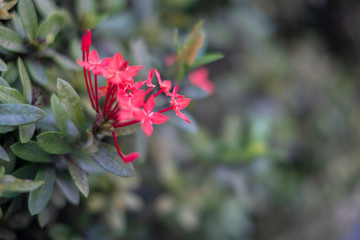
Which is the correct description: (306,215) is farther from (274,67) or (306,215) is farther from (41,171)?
(41,171)

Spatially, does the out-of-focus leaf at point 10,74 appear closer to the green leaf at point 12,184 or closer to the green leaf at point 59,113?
the green leaf at point 59,113

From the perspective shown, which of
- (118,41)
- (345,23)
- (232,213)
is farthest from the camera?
(345,23)

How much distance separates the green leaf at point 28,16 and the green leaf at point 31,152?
0.26 m

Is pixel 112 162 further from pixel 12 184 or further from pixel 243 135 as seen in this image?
pixel 243 135

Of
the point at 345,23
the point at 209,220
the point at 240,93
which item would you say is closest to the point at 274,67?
the point at 240,93

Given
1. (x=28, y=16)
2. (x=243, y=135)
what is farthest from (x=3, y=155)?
(x=243, y=135)

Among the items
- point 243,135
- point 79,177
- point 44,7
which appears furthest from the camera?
point 243,135

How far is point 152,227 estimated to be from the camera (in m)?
1.57

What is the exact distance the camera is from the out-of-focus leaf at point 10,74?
79cm

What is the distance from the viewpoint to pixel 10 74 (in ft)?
2.62

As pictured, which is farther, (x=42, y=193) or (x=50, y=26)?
(x=50, y=26)

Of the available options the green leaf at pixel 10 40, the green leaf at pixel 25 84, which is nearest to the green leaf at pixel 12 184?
the green leaf at pixel 25 84

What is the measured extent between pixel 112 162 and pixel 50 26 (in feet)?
1.23

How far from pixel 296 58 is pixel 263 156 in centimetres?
104
